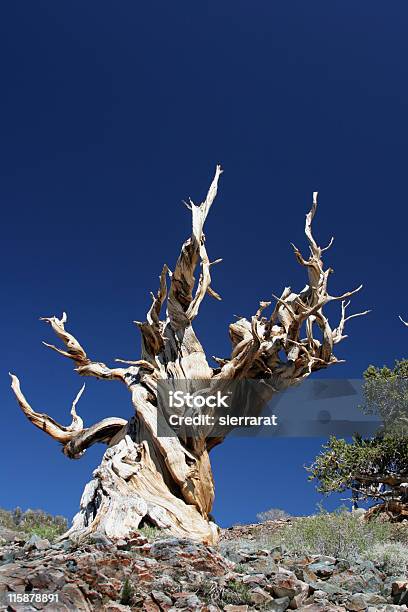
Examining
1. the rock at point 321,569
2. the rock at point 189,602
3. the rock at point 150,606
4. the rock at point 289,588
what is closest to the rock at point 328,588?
the rock at point 289,588

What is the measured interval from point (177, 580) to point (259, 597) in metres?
0.74

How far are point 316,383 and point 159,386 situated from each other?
3.29 metres

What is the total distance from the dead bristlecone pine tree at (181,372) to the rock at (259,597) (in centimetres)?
282

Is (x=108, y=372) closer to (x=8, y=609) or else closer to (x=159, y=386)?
(x=159, y=386)

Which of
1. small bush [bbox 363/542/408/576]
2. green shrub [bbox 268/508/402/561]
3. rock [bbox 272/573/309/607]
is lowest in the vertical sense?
rock [bbox 272/573/309/607]

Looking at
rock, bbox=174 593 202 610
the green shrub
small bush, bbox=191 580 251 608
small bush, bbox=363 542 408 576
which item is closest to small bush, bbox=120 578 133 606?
rock, bbox=174 593 202 610

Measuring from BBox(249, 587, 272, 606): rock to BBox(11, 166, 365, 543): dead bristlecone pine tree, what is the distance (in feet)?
9.26

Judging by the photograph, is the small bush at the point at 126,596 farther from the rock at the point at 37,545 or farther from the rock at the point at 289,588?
the rock at the point at 37,545

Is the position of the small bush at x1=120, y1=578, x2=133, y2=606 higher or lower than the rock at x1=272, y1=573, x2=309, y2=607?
lower

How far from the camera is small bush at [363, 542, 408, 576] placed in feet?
21.3

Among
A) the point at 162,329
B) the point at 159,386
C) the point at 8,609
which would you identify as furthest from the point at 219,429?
the point at 8,609

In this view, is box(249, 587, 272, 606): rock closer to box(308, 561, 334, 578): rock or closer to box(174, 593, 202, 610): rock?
box(174, 593, 202, 610): rock

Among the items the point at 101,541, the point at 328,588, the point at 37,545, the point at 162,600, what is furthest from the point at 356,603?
the point at 37,545

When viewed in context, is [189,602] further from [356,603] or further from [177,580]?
[356,603]
